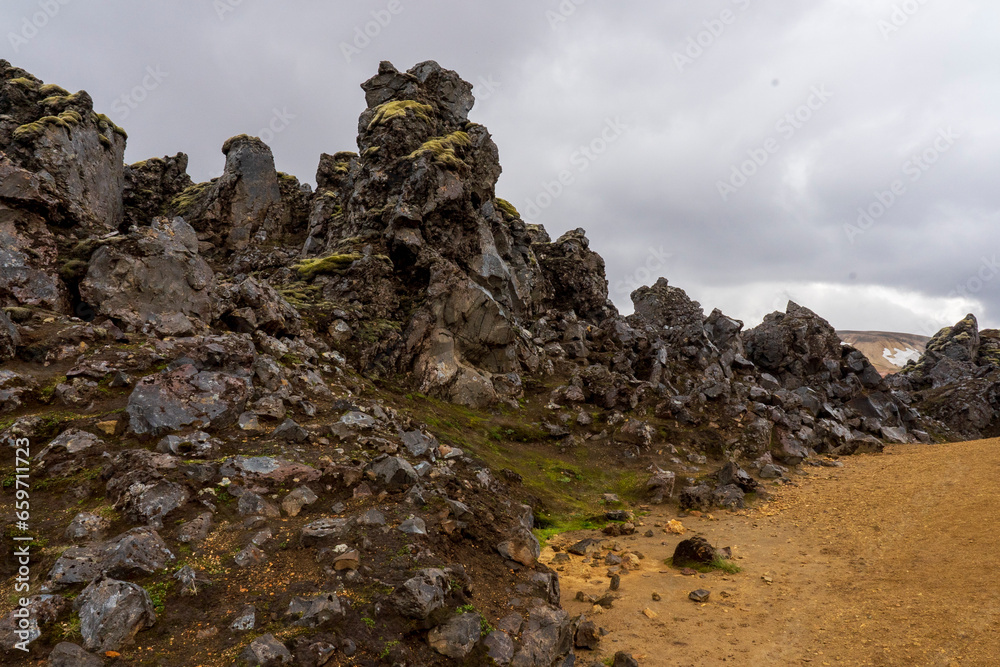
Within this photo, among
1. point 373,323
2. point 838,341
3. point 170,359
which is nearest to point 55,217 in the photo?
point 170,359

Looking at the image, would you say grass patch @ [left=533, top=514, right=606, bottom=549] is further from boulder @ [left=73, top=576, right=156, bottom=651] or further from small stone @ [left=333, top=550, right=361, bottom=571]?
boulder @ [left=73, top=576, right=156, bottom=651]

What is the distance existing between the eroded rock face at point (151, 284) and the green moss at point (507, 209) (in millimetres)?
33169

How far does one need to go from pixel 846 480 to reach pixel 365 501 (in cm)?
2301

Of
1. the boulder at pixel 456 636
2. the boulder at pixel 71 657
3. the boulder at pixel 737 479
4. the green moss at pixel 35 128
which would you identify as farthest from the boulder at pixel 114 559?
the green moss at pixel 35 128

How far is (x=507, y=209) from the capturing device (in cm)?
4894

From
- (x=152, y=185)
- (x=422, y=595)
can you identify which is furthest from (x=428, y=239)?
(x=152, y=185)

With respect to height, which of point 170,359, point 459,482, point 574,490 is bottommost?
point 574,490

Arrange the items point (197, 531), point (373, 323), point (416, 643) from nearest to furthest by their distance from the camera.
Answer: point (416, 643) < point (197, 531) < point (373, 323)

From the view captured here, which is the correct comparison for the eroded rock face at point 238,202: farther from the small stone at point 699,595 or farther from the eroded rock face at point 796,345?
the eroded rock face at point 796,345

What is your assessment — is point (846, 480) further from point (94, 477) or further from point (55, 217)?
point (55, 217)

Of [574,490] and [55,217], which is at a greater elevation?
[55,217]

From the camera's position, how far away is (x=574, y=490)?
20734 mm

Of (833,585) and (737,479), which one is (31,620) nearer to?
(833,585)

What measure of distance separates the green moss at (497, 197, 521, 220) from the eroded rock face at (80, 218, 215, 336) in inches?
1306
